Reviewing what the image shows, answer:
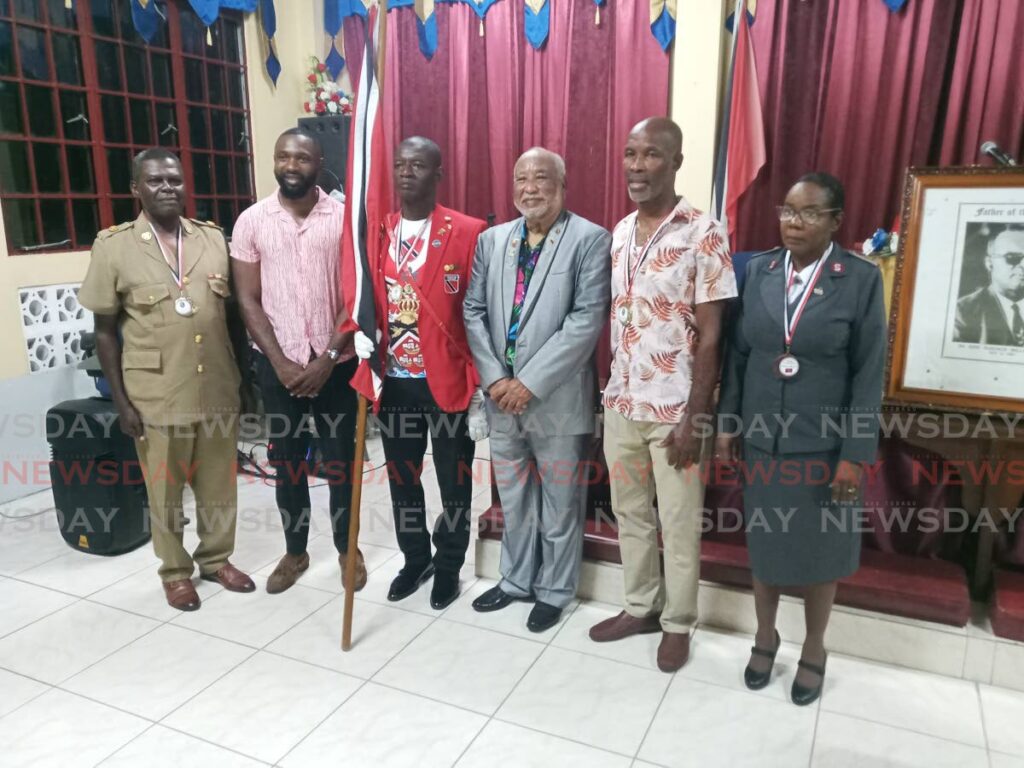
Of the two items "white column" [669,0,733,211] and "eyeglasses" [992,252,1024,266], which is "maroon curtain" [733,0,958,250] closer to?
"white column" [669,0,733,211]

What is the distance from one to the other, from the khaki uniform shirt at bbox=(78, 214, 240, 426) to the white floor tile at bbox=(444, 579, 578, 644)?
1.08 meters

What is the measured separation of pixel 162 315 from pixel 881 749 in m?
2.42

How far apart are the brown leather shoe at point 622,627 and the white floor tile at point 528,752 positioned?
0.47m

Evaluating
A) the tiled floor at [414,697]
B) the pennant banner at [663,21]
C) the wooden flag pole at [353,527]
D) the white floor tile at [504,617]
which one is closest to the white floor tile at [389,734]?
the tiled floor at [414,697]

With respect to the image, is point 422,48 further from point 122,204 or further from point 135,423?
point 135,423

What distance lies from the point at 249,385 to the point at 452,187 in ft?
8.78

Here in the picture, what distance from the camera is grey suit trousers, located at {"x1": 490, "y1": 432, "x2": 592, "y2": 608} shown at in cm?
236

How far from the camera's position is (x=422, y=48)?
16.2 feet

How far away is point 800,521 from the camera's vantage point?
6.36 feet

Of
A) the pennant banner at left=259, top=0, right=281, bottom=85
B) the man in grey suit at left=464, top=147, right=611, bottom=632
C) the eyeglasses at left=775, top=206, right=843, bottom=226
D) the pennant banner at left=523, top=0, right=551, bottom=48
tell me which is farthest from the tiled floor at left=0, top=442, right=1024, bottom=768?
the pennant banner at left=259, top=0, right=281, bottom=85

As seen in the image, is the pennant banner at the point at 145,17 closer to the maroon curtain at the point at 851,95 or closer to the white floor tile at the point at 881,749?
the maroon curtain at the point at 851,95

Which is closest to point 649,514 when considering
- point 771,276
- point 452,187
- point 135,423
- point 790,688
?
point 790,688

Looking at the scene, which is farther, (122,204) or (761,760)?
(122,204)

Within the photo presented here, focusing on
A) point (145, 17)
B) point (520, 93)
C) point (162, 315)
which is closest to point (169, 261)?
point (162, 315)
